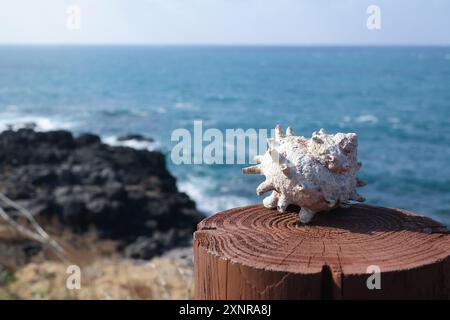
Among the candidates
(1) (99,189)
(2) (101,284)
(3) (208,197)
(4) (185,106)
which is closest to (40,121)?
(4) (185,106)

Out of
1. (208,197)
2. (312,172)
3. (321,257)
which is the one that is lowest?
(208,197)

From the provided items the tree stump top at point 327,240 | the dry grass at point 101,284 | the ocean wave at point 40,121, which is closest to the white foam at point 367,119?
the ocean wave at point 40,121

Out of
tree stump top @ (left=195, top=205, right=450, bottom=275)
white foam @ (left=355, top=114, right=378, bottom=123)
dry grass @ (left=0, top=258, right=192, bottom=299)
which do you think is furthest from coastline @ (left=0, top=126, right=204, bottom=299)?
white foam @ (left=355, top=114, right=378, bottom=123)

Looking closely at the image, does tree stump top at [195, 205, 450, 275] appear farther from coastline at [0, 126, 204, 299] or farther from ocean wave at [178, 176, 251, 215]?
ocean wave at [178, 176, 251, 215]

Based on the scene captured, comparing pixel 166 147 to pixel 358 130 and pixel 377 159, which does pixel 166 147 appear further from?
pixel 358 130

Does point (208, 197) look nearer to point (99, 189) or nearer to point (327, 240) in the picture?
point (99, 189)
